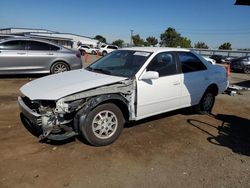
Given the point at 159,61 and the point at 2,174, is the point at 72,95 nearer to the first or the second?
the point at 2,174

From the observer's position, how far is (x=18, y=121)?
5.82 metres

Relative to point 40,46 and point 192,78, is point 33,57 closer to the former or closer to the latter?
point 40,46

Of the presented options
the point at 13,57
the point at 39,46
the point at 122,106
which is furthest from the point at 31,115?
the point at 39,46

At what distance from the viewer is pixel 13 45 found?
34.5ft

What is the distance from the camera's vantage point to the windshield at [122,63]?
528cm

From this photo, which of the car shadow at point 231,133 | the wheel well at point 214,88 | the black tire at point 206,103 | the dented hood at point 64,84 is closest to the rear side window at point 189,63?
the wheel well at point 214,88

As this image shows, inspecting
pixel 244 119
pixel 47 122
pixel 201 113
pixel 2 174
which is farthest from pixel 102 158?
pixel 244 119

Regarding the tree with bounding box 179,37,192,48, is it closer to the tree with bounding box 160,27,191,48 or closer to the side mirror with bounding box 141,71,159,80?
the tree with bounding box 160,27,191,48

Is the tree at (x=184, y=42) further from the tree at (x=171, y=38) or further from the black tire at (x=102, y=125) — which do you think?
the black tire at (x=102, y=125)

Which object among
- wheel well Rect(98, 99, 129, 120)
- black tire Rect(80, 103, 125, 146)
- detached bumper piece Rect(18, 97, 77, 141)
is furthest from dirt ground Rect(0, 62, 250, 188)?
wheel well Rect(98, 99, 129, 120)

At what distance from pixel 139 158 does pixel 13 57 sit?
25.1ft

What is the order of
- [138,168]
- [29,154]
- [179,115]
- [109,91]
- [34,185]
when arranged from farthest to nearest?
[179,115] < [109,91] < [29,154] < [138,168] < [34,185]

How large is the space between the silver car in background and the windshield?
17.5 ft

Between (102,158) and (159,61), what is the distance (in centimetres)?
232
